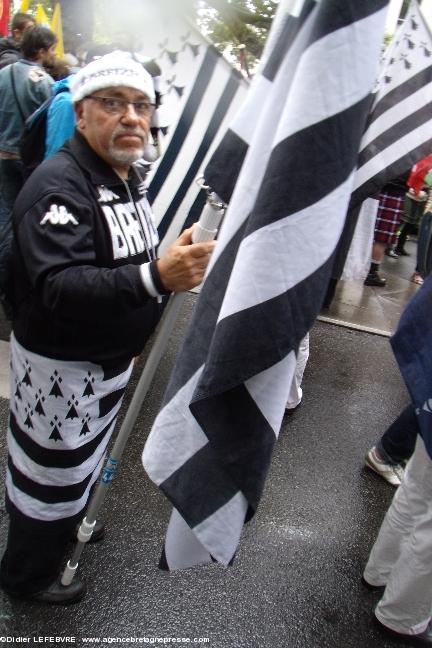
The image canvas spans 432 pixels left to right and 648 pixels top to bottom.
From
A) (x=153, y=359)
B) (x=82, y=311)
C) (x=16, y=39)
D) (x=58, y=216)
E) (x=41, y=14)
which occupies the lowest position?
(x=153, y=359)

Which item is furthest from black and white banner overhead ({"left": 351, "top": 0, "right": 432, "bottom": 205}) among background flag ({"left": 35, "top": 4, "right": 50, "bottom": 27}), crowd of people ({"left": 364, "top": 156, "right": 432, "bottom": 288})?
background flag ({"left": 35, "top": 4, "right": 50, "bottom": 27})

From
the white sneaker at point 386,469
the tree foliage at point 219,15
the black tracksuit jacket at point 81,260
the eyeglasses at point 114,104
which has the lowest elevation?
the white sneaker at point 386,469

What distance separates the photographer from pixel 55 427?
1.78 meters

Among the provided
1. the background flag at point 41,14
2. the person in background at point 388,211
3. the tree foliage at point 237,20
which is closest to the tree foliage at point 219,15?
the tree foliage at point 237,20

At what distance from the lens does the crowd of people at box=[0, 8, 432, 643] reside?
145cm

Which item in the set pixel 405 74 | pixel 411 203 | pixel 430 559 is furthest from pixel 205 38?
pixel 411 203

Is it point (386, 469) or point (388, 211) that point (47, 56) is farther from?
point (388, 211)

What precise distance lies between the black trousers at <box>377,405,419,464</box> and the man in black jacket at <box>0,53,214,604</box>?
5.51 feet

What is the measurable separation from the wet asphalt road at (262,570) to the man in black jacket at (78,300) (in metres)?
0.17

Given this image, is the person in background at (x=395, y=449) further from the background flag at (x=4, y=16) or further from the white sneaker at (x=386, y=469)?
the background flag at (x=4, y=16)

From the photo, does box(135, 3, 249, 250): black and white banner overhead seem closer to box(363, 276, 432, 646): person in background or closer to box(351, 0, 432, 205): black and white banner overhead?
box(351, 0, 432, 205): black and white banner overhead

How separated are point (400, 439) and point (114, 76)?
2.39 meters

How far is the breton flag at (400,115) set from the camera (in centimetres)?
194

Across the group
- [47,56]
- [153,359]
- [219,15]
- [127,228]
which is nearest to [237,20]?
[219,15]
